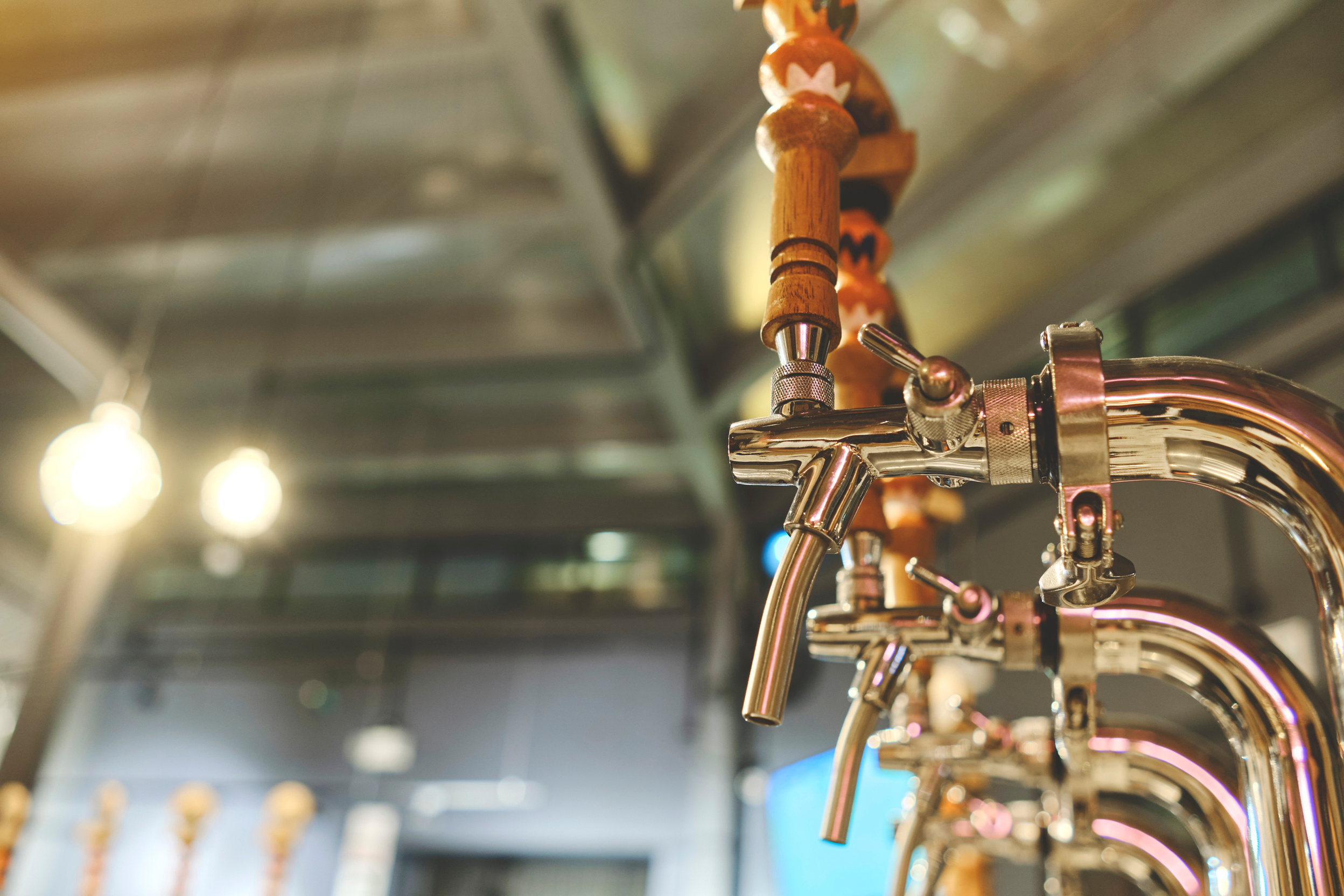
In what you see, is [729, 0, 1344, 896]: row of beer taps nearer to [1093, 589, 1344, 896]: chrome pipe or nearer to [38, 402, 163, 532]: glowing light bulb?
[1093, 589, 1344, 896]: chrome pipe

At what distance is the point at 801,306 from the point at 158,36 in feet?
14.9

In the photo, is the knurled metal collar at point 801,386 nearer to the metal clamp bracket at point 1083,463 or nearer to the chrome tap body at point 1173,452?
the chrome tap body at point 1173,452

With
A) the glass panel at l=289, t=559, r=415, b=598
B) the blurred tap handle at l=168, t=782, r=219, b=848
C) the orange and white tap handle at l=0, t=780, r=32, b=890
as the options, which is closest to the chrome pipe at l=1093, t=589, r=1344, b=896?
the blurred tap handle at l=168, t=782, r=219, b=848

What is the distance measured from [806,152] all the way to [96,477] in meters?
2.90

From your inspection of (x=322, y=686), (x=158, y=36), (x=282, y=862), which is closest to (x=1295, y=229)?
(x=282, y=862)

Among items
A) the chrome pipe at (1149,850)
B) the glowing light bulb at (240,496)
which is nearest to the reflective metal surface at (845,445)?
the chrome pipe at (1149,850)

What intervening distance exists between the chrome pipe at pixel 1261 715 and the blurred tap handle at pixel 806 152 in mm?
295

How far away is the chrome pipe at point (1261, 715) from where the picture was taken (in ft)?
1.59

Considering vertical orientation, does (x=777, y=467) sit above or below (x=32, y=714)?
below

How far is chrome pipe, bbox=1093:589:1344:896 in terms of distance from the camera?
49 cm

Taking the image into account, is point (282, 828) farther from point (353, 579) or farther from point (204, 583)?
point (204, 583)

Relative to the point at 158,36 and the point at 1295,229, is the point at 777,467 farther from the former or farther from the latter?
the point at 158,36

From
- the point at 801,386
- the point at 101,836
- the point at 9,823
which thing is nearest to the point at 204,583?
the point at 9,823

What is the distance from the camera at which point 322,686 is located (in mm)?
6641
